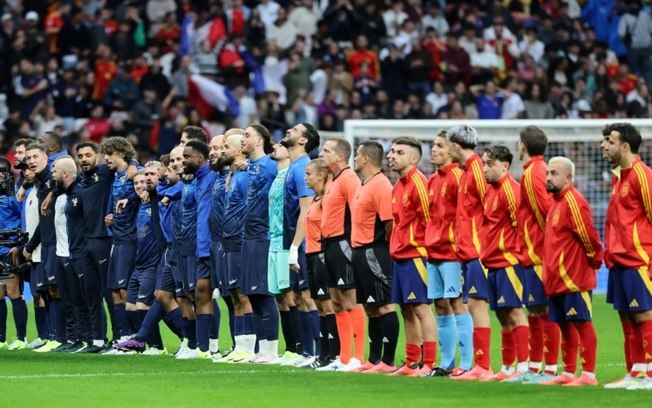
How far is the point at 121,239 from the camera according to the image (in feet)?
56.7

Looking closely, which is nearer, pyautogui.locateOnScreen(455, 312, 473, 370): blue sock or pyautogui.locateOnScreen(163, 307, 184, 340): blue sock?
pyautogui.locateOnScreen(455, 312, 473, 370): blue sock

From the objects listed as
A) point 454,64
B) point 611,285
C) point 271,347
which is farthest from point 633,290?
point 454,64

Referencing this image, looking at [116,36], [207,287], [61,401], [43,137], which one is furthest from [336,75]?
[61,401]

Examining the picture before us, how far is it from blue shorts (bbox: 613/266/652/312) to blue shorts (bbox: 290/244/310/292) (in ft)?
12.6

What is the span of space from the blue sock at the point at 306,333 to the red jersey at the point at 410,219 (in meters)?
1.85

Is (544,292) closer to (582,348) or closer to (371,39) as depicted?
(582,348)

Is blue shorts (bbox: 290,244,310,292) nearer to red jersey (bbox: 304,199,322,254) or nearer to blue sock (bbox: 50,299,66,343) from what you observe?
red jersey (bbox: 304,199,322,254)

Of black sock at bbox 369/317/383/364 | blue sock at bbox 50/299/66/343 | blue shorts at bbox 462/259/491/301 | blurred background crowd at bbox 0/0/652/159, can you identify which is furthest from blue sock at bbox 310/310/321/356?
blurred background crowd at bbox 0/0/652/159

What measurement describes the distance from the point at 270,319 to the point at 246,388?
278 centimetres

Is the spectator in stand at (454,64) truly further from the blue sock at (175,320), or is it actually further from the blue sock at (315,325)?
the blue sock at (315,325)

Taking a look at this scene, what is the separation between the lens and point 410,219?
13930mm

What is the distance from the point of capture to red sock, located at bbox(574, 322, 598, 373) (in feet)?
41.2

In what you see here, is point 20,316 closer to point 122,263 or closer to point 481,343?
point 122,263

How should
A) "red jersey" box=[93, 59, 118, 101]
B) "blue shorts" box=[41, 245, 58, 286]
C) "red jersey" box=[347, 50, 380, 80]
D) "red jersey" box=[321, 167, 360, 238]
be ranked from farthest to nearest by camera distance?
"red jersey" box=[347, 50, 380, 80] < "red jersey" box=[93, 59, 118, 101] < "blue shorts" box=[41, 245, 58, 286] < "red jersey" box=[321, 167, 360, 238]
